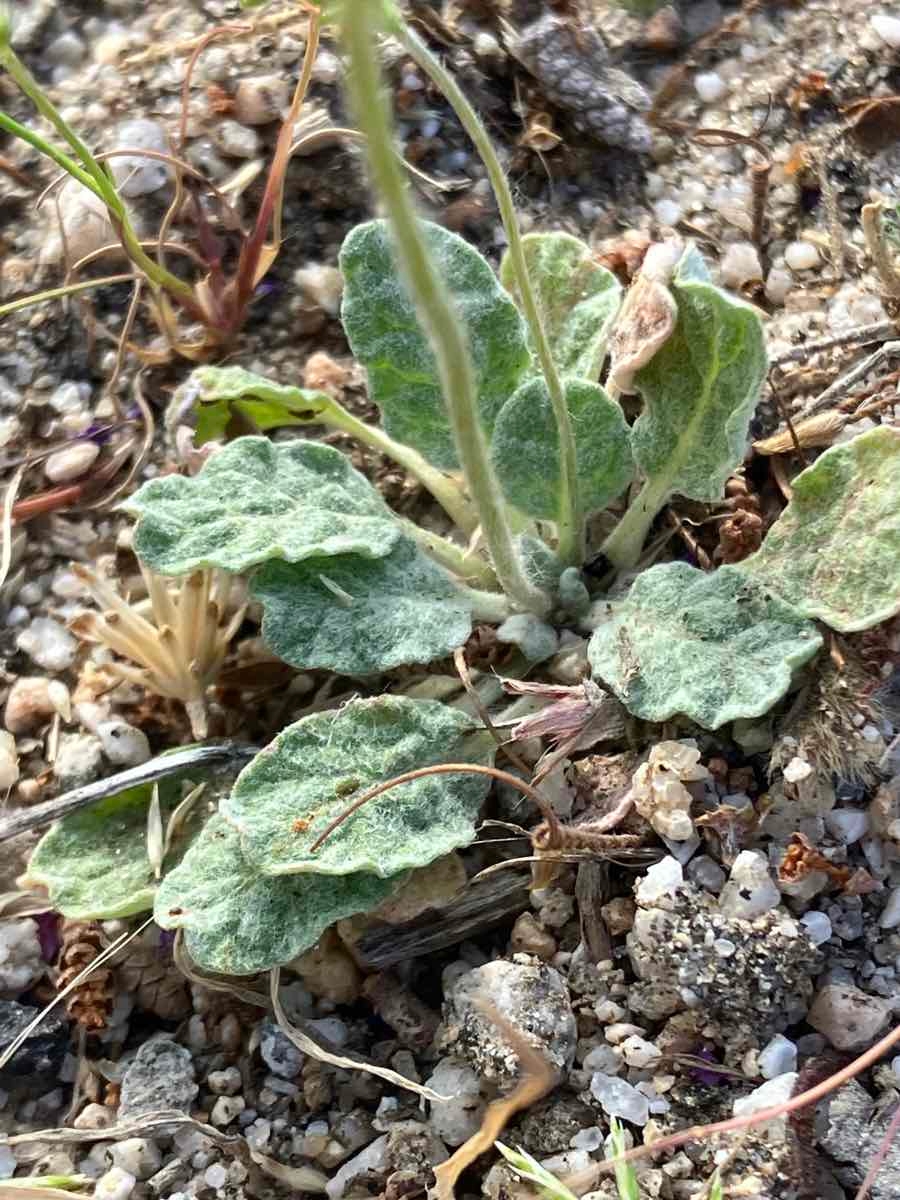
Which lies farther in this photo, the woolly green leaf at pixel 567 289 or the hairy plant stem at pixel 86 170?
the woolly green leaf at pixel 567 289

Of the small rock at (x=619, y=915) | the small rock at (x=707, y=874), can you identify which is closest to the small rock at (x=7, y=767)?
the small rock at (x=619, y=915)

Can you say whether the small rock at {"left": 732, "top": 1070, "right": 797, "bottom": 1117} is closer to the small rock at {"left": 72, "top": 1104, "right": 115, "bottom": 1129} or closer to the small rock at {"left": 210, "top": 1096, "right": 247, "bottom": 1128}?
the small rock at {"left": 210, "top": 1096, "right": 247, "bottom": 1128}

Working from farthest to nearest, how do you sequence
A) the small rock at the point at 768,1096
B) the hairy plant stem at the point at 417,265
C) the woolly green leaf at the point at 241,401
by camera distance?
the woolly green leaf at the point at 241,401, the small rock at the point at 768,1096, the hairy plant stem at the point at 417,265

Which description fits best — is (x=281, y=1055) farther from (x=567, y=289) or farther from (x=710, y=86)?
(x=710, y=86)

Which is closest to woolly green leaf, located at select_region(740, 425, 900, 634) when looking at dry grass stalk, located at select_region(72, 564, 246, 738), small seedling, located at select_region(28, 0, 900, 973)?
small seedling, located at select_region(28, 0, 900, 973)

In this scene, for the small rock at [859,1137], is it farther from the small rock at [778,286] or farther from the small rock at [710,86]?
the small rock at [710,86]

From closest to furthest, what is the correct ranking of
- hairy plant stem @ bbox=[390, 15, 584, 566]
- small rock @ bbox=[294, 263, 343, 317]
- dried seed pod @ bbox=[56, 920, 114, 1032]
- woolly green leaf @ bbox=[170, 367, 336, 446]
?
hairy plant stem @ bbox=[390, 15, 584, 566]
dried seed pod @ bbox=[56, 920, 114, 1032]
woolly green leaf @ bbox=[170, 367, 336, 446]
small rock @ bbox=[294, 263, 343, 317]

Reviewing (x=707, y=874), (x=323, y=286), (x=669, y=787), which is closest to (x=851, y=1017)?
(x=707, y=874)
